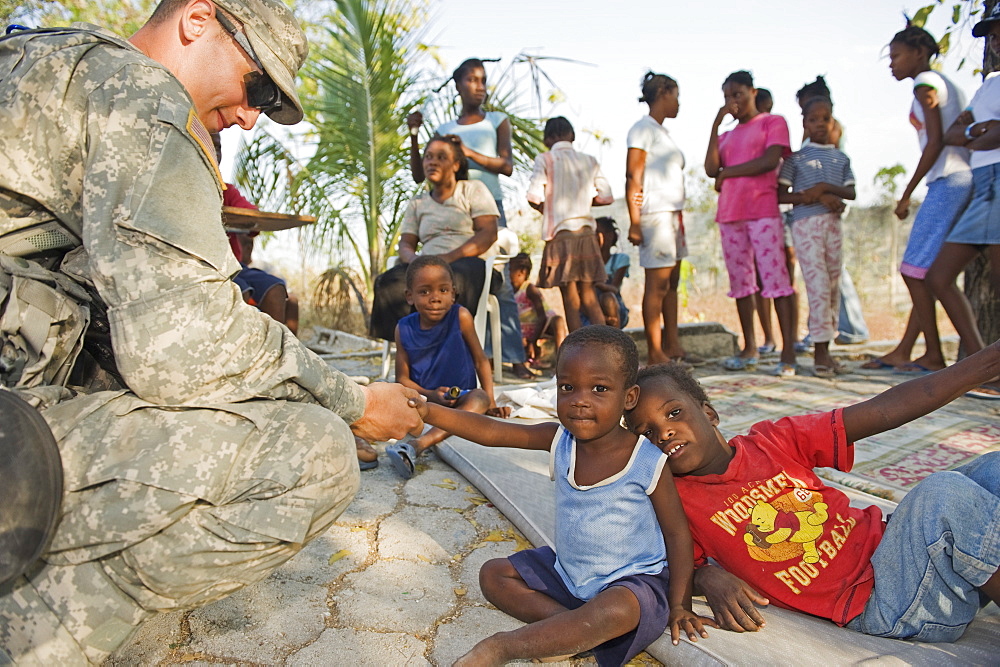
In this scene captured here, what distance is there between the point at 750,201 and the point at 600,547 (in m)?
4.08

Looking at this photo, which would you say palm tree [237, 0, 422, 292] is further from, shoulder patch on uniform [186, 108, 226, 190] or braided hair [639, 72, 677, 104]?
shoulder patch on uniform [186, 108, 226, 190]

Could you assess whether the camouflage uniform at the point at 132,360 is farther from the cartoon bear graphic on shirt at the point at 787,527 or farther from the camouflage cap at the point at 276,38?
the cartoon bear graphic on shirt at the point at 787,527

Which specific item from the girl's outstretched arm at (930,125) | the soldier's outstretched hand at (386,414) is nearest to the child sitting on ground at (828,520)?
the soldier's outstretched hand at (386,414)

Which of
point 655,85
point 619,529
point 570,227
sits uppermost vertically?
point 655,85

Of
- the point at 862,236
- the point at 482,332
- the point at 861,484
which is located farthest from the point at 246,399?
the point at 862,236

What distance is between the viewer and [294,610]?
1.89 meters

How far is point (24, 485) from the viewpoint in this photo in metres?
1.24

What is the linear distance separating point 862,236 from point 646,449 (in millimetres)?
11920

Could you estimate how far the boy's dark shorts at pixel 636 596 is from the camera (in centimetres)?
166

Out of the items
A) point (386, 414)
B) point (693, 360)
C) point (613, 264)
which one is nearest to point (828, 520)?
point (386, 414)

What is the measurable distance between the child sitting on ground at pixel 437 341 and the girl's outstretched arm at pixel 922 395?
2094 millimetres

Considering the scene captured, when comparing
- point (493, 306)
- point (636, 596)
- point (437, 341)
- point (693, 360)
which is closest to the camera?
point (636, 596)

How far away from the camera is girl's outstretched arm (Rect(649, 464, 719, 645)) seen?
1.70 m

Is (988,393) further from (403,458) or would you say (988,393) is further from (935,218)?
(403,458)
